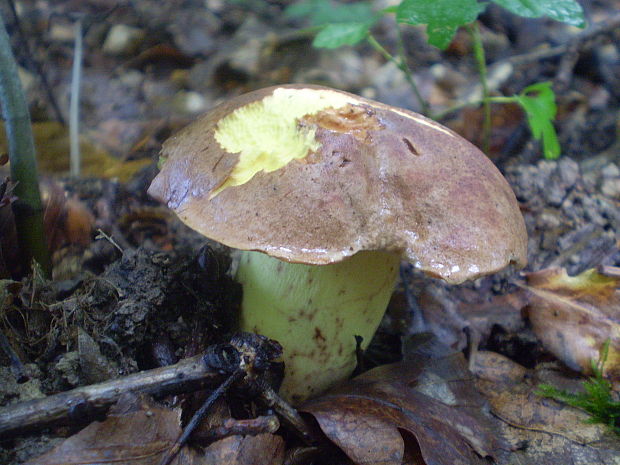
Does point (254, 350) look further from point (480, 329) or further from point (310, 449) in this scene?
point (480, 329)

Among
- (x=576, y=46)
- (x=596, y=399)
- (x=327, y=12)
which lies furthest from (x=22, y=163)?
(x=576, y=46)

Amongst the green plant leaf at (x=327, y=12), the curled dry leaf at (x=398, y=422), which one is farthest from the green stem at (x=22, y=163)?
the green plant leaf at (x=327, y=12)

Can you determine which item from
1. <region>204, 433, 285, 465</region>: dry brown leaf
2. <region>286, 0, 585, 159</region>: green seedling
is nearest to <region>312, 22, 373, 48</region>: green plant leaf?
<region>286, 0, 585, 159</region>: green seedling

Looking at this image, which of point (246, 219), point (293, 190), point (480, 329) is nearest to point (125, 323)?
point (246, 219)

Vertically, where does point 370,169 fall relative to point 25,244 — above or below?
above

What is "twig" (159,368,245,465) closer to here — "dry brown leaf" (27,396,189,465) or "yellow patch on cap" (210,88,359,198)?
"dry brown leaf" (27,396,189,465)

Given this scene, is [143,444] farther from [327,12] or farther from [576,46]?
[576,46]

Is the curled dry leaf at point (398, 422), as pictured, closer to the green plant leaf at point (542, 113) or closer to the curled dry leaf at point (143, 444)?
the curled dry leaf at point (143, 444)
